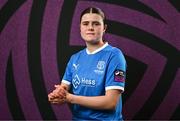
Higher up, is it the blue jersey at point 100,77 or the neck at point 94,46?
the neck at point 94,46

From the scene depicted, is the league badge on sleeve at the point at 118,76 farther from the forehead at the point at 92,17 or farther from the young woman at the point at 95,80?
the forehead at the point at 92,17

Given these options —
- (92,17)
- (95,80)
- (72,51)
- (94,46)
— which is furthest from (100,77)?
(72,51)

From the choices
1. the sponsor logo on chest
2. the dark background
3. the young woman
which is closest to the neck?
the young woman

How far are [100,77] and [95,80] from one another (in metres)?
0.03

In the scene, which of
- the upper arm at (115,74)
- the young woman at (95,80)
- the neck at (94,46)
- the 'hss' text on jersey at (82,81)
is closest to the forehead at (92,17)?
the young woman at (95,80)

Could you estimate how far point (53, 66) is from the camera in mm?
2279

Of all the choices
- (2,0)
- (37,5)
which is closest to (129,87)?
(37,5)

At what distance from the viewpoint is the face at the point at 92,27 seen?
177 cm

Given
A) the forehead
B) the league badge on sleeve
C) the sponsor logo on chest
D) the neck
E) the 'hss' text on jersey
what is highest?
the forehead

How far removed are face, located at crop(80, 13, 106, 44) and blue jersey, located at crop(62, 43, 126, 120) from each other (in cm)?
8

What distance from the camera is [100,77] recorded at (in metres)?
1.71

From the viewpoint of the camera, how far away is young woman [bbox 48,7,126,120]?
5.46 feet

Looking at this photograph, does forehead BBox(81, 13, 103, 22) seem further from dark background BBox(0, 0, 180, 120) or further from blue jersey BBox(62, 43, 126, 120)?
dark background BBox(0, 0, 180, 120)

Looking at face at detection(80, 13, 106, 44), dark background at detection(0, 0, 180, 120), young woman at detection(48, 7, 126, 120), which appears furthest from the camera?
dark background at detection(0, 0, 180, 120)
